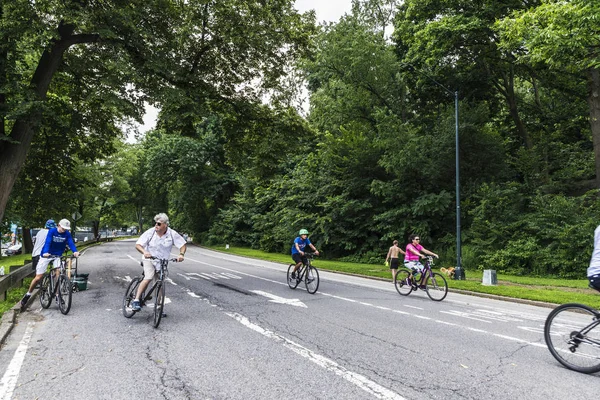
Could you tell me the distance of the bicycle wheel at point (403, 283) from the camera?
→ 39.4ft

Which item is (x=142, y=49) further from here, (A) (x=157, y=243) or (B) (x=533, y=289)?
(B) (x=533, y=289)

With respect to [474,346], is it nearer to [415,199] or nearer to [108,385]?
[108,385]

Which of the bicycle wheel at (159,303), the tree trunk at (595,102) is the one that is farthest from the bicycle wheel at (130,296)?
the tree trunk at (595,102)

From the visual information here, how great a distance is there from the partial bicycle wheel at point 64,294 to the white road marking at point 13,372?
5.55 feet

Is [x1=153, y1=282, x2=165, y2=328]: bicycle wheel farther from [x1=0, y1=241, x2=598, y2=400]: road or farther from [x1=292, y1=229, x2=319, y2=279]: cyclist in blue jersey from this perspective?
[x1=292, y1=229, x2=319, y2=279]: cyclist in blue jersey

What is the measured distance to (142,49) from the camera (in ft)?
39.0

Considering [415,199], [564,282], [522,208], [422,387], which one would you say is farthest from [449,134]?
[422,387]

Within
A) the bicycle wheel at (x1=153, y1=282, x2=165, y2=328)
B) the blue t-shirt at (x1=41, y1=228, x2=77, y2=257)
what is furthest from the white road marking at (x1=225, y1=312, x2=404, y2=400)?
the blue t-shirt at (x1=41, y1=228, x2=77, y2=257)

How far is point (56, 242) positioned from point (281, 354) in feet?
19.1

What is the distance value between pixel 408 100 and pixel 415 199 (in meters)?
9.30

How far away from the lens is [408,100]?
98.3ft

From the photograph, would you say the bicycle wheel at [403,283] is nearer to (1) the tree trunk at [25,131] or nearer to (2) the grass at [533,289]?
(2) the grass at [533,289]

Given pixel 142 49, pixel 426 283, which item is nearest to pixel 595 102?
pixel 426 283

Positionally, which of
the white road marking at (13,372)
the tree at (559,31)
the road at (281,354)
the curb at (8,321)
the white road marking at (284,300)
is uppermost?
the tree at (559,31)
